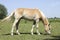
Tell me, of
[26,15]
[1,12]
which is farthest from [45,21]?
[1,12]

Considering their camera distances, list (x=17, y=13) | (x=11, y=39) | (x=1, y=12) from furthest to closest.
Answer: (x=1, y=12) < (x=17, y=13) < (x=11, y=39)

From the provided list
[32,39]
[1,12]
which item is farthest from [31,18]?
[1,12]

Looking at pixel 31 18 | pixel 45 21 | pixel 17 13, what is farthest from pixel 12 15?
pixel 45 21

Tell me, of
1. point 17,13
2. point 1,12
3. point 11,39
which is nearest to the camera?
point 11,39

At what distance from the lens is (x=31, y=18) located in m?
15.9

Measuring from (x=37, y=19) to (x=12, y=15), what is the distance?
204 centimetres

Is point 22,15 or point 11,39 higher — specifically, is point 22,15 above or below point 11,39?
above

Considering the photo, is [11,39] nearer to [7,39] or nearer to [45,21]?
[7,39]

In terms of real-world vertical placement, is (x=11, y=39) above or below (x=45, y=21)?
below

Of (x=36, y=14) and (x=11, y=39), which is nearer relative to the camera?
(x=11, y=39)

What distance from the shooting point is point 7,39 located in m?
12.9

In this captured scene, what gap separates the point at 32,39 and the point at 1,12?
62.2 metres

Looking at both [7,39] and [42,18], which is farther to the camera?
[42,18]

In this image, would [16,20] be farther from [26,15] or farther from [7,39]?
[7,39]
